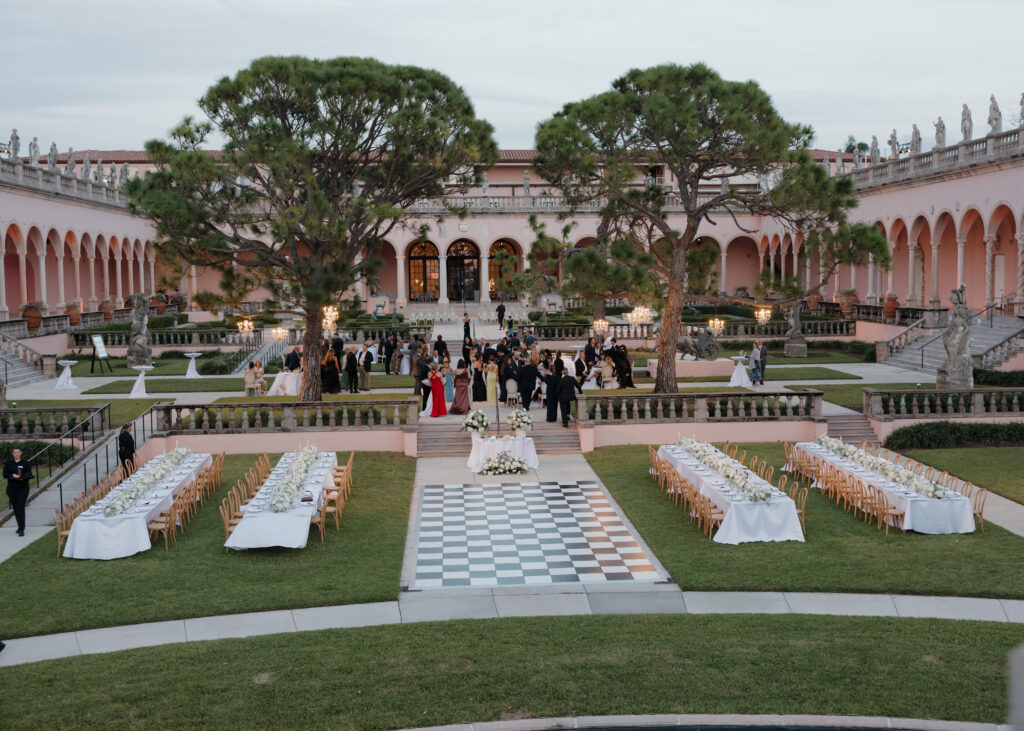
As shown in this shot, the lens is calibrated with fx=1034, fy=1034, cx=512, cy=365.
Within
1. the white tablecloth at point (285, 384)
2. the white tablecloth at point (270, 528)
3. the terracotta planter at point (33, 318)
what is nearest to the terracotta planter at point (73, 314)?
the terracotta planter at point (33, 318)

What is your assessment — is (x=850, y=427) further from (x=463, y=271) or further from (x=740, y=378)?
(x=463, y=271)

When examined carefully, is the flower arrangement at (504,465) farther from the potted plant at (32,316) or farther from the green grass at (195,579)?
the potted plant at (32,316)

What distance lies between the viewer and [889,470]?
663 inches

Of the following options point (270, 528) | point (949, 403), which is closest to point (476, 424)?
point (270, 528)

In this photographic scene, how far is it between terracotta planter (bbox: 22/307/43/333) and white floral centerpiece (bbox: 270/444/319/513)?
22.3 meters

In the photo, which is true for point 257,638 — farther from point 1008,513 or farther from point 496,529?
point 1008,513

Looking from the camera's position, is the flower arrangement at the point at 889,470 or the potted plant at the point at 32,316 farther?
the potted plant at the point at 32,316

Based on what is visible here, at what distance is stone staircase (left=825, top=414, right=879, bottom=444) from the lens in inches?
914

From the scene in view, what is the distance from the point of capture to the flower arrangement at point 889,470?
15.6 metres

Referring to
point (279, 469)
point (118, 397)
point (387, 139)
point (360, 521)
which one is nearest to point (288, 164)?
point (387, 139)

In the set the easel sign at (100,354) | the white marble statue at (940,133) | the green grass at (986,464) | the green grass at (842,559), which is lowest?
the green grass at (842,559)

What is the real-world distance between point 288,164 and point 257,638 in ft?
42.5

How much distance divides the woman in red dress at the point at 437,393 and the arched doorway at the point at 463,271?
36361mm

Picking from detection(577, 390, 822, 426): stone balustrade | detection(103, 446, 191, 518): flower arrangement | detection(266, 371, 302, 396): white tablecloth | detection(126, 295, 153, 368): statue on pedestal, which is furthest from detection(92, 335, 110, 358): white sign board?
detection(577, 390, 822, 426): stone balustrade
